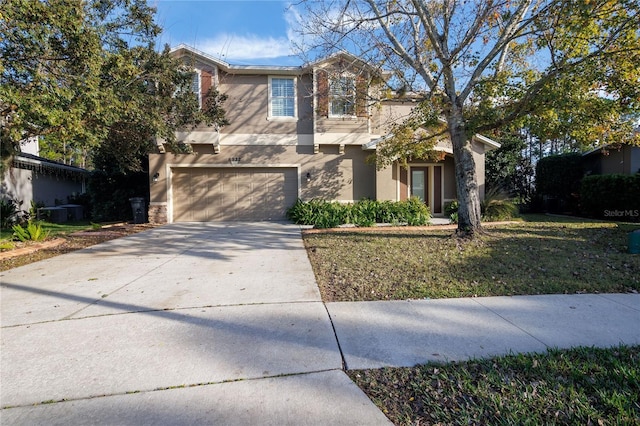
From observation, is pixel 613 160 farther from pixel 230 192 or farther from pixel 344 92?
pixel 230 192

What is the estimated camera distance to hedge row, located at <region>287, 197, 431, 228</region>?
1263 centimetres

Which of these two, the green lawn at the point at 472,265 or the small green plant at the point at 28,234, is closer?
the green lawn at the point at 472,265

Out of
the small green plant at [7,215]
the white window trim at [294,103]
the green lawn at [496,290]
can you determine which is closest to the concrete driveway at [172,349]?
the green lawn at [496,290]

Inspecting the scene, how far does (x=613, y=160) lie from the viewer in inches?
591

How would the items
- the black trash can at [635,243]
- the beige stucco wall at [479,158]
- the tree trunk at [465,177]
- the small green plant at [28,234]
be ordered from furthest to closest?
the beige stucco wall at [479,158], the small green plant at [28,234], the tree trunk at [465,177], the black trash can at [635,243]

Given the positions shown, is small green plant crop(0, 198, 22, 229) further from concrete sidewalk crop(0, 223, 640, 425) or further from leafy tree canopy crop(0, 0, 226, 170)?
concrete sidewalk crop(0, 223, 640, 425)

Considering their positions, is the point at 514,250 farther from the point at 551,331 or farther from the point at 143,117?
the point at 143,117

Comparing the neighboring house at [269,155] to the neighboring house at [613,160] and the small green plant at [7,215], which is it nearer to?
the small green plant at [7,215]

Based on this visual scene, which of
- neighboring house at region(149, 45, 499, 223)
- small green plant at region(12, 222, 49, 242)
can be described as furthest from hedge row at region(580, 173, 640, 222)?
small green plant at region(12, 222, 49, 242)

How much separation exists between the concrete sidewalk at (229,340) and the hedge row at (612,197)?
11.2 metres

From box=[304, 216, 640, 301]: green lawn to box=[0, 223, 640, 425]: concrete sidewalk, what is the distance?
428 millimetres

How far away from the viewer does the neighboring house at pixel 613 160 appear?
1372 cm

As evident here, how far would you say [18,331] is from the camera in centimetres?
364

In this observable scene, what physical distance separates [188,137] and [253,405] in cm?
1237
